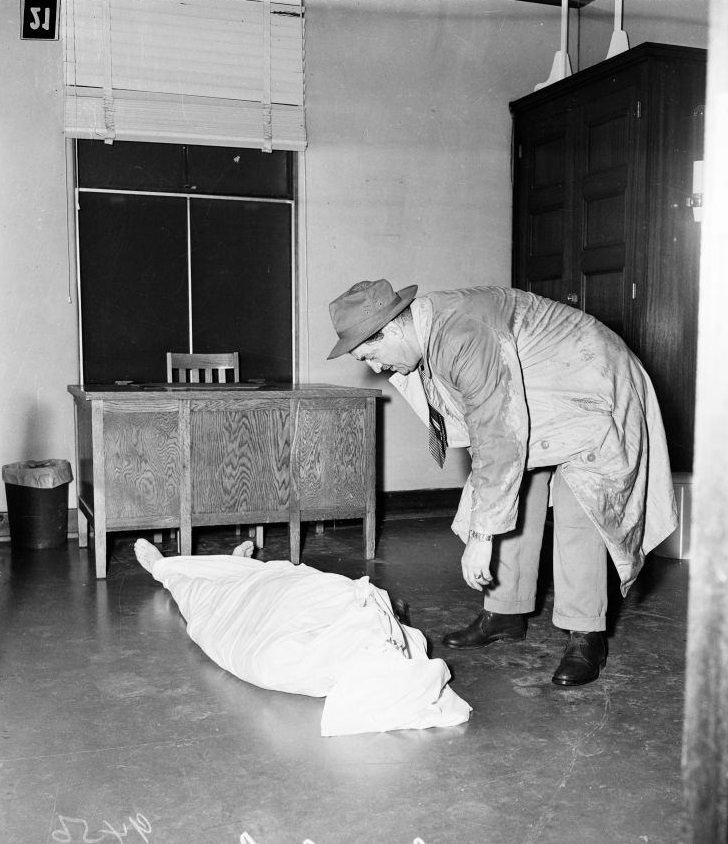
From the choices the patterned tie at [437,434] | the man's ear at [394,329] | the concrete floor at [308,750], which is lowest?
the concrete floor at [308,750]

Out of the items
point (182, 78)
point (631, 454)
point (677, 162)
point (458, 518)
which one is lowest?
point (458, 518)

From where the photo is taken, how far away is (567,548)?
8.74ft

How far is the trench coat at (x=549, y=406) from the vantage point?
2352 mm

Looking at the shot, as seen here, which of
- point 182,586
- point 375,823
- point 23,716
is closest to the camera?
point 375,823

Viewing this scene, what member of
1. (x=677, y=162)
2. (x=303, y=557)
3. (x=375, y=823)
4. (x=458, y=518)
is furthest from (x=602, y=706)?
(x=677, y=162)

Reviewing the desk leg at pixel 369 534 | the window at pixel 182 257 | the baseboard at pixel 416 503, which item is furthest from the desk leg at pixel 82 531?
the baseboard at pixel 416 503

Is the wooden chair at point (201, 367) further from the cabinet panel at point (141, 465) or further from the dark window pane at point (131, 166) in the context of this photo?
the dark window pane at point (131, 166)

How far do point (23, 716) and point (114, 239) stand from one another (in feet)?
10.3

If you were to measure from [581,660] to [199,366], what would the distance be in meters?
2.84

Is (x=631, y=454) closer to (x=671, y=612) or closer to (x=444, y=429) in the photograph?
(x=444, y=429)

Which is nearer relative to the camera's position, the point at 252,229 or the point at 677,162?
the point at 677,162

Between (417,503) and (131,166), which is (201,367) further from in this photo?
(417,503)

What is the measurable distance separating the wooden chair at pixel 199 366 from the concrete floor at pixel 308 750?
67.6 inches

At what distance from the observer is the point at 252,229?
523cm
